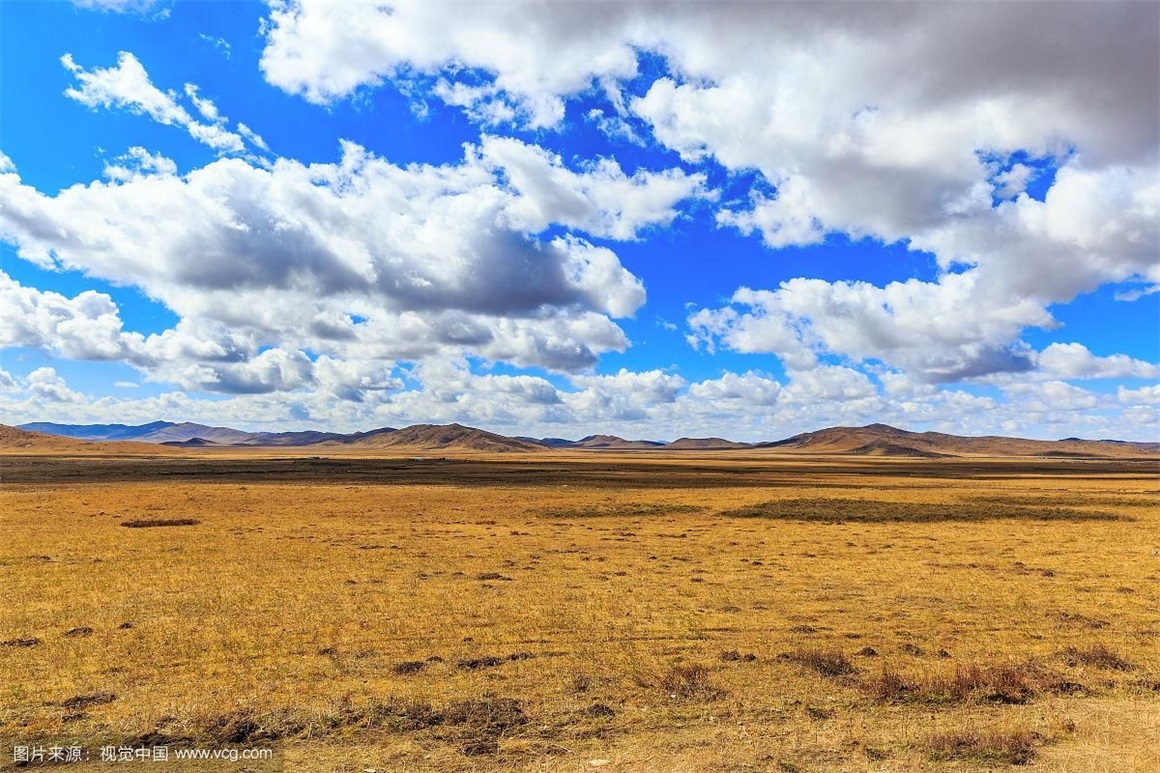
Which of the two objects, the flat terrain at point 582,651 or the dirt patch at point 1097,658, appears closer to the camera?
the flat terrain at point 582,651

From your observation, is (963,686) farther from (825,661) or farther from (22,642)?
(22,642)

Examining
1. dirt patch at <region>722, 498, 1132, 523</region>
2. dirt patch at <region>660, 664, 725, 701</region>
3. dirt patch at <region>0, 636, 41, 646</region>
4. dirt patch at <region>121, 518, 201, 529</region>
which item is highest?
dirt patch at <region>660, 664, 725, 701</region>

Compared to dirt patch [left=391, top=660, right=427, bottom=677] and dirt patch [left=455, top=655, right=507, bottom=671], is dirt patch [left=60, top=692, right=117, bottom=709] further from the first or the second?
dirt patch [left=455, top=655, right=507, bottom=671]

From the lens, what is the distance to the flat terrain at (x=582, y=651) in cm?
935

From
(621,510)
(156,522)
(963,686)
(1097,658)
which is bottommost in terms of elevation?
(621,510)

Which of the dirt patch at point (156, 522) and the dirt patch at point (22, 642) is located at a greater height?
the dirt patch at point (22, 642)

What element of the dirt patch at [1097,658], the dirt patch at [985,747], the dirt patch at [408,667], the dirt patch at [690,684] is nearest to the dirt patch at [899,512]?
the dirt patch at [1097,658]

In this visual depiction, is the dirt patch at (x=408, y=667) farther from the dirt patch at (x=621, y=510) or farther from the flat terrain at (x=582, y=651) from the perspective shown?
the dirt patch at (x=621, y=510)

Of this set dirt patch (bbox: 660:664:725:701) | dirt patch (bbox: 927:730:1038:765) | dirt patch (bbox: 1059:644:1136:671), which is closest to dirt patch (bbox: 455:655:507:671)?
dirt patch (bbox: 660:664:725:701)

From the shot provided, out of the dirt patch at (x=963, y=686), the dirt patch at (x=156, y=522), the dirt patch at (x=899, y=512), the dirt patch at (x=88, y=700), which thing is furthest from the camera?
the dirt patch at (x=899, y=512)

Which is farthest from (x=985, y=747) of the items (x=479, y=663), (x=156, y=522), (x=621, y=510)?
(x=156, y=522)

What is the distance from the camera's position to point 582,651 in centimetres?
1376

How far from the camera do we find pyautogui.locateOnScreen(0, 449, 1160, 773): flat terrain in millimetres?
9352

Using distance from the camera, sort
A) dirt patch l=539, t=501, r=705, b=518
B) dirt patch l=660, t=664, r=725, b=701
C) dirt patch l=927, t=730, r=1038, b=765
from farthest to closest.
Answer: dirt patch l=539, t=501, r=705, b=518 → dirt patch l=660, t=664, r=725, b=701 → dirt patch l=927, t=730, r=1038, b=765
